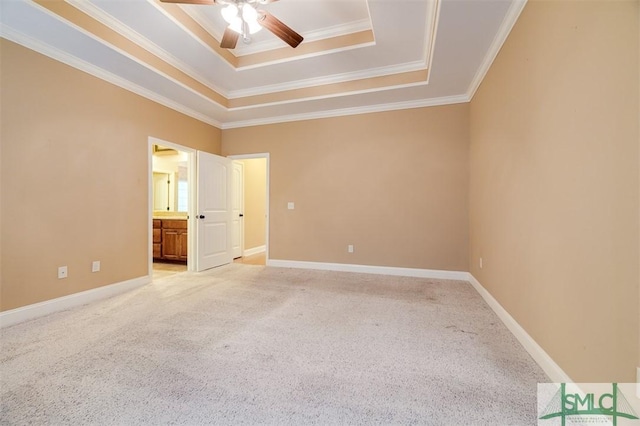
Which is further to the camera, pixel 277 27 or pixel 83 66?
pixel 83 66

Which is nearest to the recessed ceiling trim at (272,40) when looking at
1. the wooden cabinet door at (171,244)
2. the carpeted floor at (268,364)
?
the carpeted floor at (268,364)

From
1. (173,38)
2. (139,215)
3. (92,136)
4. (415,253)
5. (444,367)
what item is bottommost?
(444,367)

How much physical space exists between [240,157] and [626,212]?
16.9ft

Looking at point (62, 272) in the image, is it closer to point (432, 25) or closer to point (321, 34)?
point (321, 34)

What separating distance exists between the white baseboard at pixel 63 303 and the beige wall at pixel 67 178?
0.20ft

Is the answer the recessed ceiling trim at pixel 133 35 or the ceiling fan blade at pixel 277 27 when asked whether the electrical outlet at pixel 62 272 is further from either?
the ceiling fan blade at pixel 277 27

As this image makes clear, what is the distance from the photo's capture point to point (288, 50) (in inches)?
129

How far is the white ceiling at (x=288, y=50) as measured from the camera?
92.7 inches

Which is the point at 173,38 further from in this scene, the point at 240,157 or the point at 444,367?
the point at 444,367

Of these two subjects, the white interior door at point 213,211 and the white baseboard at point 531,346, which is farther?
the white interior door at point 213,211

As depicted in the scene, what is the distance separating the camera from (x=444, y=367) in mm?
1749

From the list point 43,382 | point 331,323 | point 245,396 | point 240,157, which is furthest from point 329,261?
point 43,382

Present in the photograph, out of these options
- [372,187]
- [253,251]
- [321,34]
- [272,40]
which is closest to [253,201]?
[253,251]

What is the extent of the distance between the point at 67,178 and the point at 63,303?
1.37 meters
